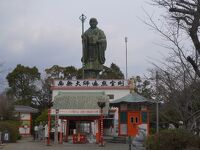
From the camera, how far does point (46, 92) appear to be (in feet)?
250

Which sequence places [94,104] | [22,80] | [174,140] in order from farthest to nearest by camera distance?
1. [22,80]
2. [94,104]
3. [174,140]

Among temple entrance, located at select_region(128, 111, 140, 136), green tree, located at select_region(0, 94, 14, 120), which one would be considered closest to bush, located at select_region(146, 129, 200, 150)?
temple entrance, located at select_region(128, 111, 140, 136)

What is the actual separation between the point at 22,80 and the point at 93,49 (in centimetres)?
2998

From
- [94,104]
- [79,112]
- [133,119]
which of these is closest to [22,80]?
[94,104]

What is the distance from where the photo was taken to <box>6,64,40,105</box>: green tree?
78.8m

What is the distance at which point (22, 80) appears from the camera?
79.5m

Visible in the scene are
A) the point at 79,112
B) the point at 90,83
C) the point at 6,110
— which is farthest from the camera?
the point at 90,83

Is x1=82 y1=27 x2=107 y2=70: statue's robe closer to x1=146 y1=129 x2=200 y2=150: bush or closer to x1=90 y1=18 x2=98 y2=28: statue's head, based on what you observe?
x1=90 y1=18 x2=98 y2=28: statue's head

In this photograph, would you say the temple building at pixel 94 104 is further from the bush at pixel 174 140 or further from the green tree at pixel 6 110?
the bush at pixel 174 140

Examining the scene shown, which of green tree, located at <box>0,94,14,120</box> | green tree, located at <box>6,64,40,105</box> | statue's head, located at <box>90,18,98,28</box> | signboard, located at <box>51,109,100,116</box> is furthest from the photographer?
green tree, located at <box>6,64,40,105</box>

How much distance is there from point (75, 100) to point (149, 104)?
242 inches

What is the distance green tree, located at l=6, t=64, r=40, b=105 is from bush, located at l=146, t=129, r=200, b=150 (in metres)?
60.3

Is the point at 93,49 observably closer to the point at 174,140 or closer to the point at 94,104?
the point at 94,104

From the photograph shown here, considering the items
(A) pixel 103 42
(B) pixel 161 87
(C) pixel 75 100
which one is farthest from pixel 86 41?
(B) pixel 161 87
